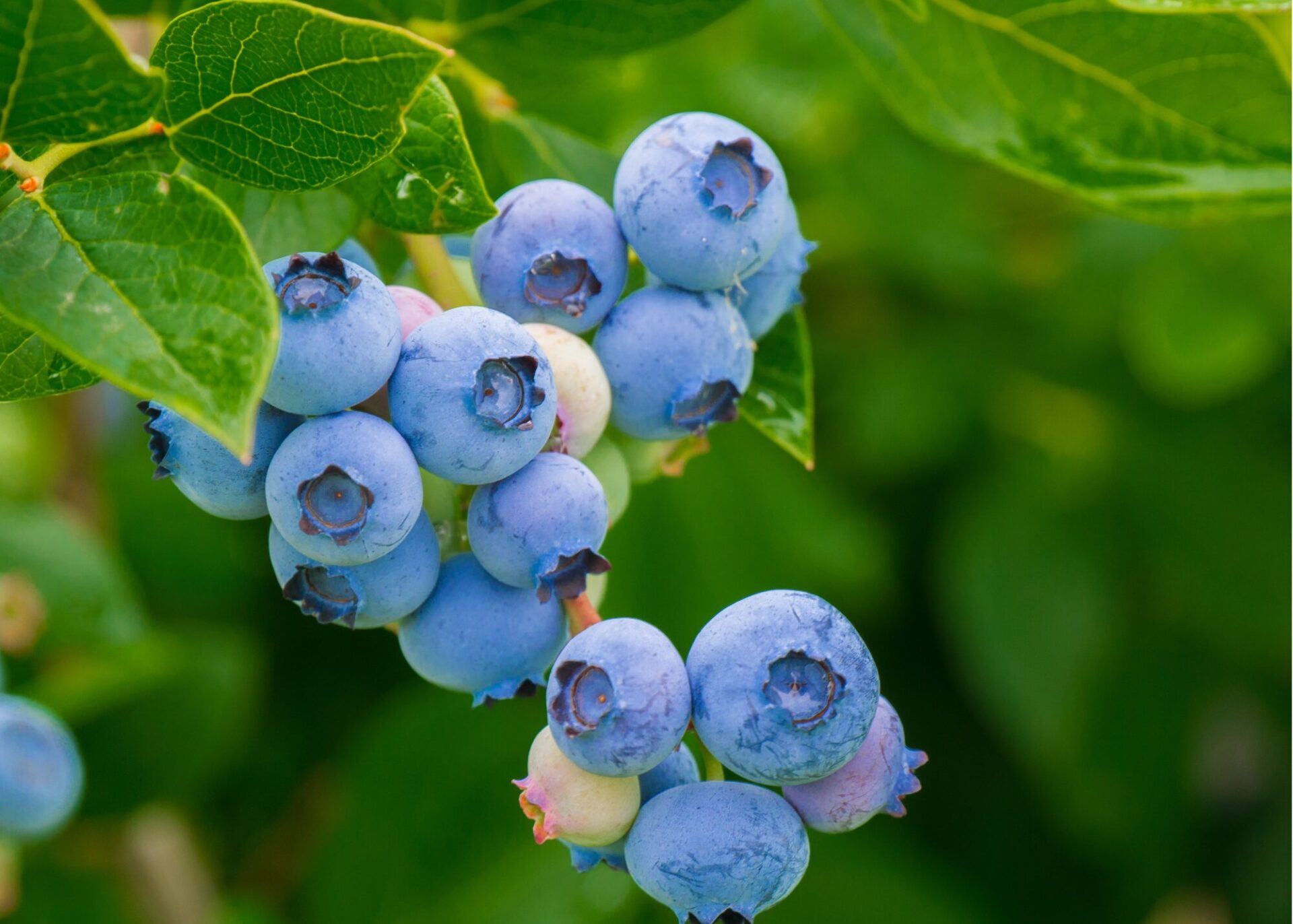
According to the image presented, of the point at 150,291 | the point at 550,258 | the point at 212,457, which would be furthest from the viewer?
the point at 550,258

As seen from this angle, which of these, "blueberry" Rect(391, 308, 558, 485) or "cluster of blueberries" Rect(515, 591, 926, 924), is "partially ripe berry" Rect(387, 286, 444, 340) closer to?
"blueberry" Rect(391, 308, 558, 485)

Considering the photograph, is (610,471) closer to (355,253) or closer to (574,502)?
(574,502)

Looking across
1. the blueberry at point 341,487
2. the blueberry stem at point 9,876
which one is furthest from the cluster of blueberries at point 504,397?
the blueberry stem at point 9,876

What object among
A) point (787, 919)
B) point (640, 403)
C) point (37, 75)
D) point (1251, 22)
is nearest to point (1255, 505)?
point (787, 919)

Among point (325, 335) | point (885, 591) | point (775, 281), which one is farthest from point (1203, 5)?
point (885, 591)

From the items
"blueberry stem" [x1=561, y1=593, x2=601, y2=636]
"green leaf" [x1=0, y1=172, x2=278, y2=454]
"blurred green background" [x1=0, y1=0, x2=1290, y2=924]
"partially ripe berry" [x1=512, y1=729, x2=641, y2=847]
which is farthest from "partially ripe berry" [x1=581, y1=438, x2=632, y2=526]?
"blurred green background" [x1=0, y1=0, x2=1290, y2=924]

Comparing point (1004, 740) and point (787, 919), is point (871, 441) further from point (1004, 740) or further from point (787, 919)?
point (787, 919)

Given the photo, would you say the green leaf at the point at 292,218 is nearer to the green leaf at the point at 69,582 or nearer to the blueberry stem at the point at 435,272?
the blueberry stem at the point at 435,272
